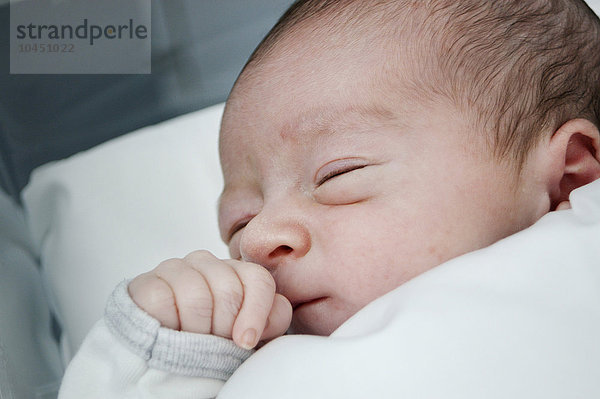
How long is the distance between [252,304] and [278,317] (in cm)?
6

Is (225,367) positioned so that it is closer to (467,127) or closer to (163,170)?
(467,127)

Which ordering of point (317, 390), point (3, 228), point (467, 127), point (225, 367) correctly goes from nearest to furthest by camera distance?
point (317, 390) → point (225, 367) → point (467, 127) → point (3, 228)

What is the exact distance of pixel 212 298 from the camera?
74 centimetres

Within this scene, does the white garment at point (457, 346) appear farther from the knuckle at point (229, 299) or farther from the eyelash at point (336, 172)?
the eyelash at point (336, 172)

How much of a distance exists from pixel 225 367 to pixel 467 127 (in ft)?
1.39

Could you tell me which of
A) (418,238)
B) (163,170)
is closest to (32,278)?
(163,170)

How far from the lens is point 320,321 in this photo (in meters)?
0.84

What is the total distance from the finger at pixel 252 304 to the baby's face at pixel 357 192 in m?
0.07

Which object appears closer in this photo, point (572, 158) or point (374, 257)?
point (374, 257)

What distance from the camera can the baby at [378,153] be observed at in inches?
31.6

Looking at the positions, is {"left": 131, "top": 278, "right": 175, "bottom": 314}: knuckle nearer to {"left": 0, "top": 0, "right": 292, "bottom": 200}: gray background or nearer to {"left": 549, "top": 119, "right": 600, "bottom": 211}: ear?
{"left": 549, "top": 119, "right": 600, "bottom": 211}: ear

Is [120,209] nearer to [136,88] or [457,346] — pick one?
[136,88]

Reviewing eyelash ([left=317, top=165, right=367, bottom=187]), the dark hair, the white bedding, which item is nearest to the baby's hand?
eyelash ([left=317, top=165, right=367, bottom=187])

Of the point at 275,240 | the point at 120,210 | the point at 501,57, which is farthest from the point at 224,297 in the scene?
the point at 120,210
